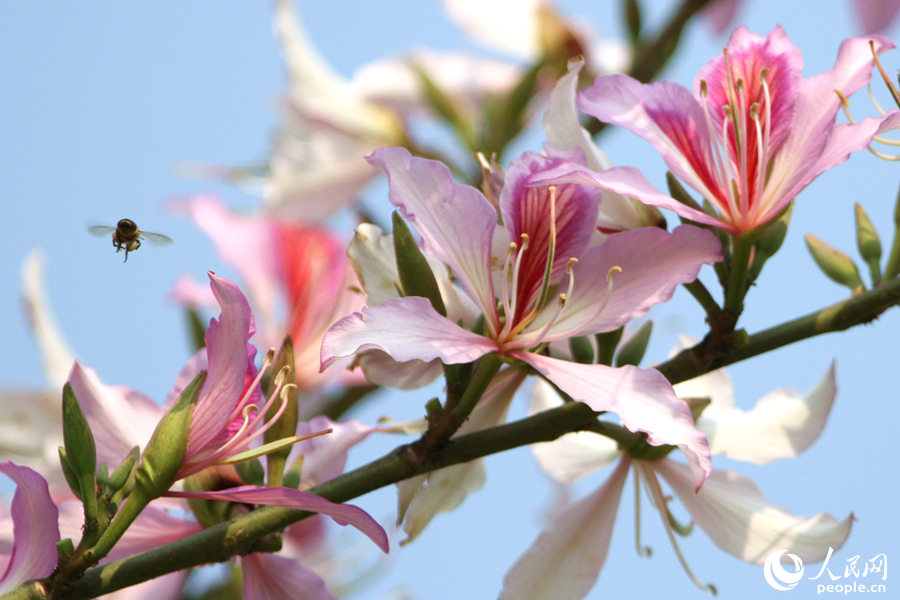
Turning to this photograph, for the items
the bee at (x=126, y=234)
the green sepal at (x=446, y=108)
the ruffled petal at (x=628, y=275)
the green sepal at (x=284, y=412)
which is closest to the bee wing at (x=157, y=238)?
the bee at (x=126, y=234)

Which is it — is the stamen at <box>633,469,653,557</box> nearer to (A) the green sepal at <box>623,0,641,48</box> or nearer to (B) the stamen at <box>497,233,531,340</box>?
(B) the stamen at <box>497,233,531,340</box>

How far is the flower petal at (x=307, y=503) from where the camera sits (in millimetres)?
421

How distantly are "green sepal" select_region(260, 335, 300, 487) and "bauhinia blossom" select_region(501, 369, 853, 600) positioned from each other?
171 millimetres

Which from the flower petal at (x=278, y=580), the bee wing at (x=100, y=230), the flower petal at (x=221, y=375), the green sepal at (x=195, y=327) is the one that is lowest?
the flower petal at (x=278, y=580)

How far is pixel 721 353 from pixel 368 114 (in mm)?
724

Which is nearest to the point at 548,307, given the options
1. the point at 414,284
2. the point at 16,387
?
the point at 414,284

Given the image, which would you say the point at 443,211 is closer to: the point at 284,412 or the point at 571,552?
the point at 284,412

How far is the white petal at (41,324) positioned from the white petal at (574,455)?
0.50m

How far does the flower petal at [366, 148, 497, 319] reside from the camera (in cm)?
45

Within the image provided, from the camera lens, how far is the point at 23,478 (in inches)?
16.8

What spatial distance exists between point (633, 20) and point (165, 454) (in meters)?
0.69

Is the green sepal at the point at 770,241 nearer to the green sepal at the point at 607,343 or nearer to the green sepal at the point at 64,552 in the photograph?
the green sepal at the point at 607,343

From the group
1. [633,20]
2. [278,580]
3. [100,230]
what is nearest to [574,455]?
[278,580]

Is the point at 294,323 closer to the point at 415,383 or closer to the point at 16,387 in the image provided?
the point at 16,387
